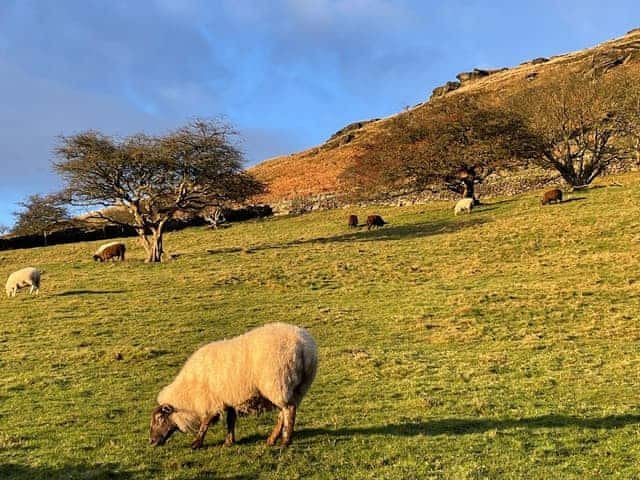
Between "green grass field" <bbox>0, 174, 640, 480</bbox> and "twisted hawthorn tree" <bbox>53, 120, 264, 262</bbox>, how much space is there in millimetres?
3918

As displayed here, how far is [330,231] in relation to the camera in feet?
140

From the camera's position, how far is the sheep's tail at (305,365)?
787 centimetres

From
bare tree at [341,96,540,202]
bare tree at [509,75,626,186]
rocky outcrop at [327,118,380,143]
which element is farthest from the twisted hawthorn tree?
rocky outcrop at [327,118,380,143]

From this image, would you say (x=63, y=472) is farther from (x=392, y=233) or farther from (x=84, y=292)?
(x=392, y=233)

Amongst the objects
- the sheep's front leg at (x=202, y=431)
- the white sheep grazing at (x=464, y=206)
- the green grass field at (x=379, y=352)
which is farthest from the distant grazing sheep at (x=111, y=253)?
the sheep's front leg at (x=202, y=431)

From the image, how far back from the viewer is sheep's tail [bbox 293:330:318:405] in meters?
7.87

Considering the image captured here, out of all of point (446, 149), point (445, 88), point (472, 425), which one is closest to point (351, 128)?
point (445, 88)

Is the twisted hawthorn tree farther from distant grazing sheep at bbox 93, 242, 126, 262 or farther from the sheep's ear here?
the sheep's ear

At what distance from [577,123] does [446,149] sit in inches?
401

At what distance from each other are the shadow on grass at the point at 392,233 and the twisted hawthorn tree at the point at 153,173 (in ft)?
13.4

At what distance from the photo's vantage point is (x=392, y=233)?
124 feet

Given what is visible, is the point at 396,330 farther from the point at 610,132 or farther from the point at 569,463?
the point at 610,132

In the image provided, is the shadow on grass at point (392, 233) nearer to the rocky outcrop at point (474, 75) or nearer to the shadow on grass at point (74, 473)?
the shadow on grass at point (74, 473)

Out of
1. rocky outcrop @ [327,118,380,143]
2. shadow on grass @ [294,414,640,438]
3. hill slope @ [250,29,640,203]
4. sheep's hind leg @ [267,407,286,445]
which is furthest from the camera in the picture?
rocky outcrop @ [327,118,380,143]
